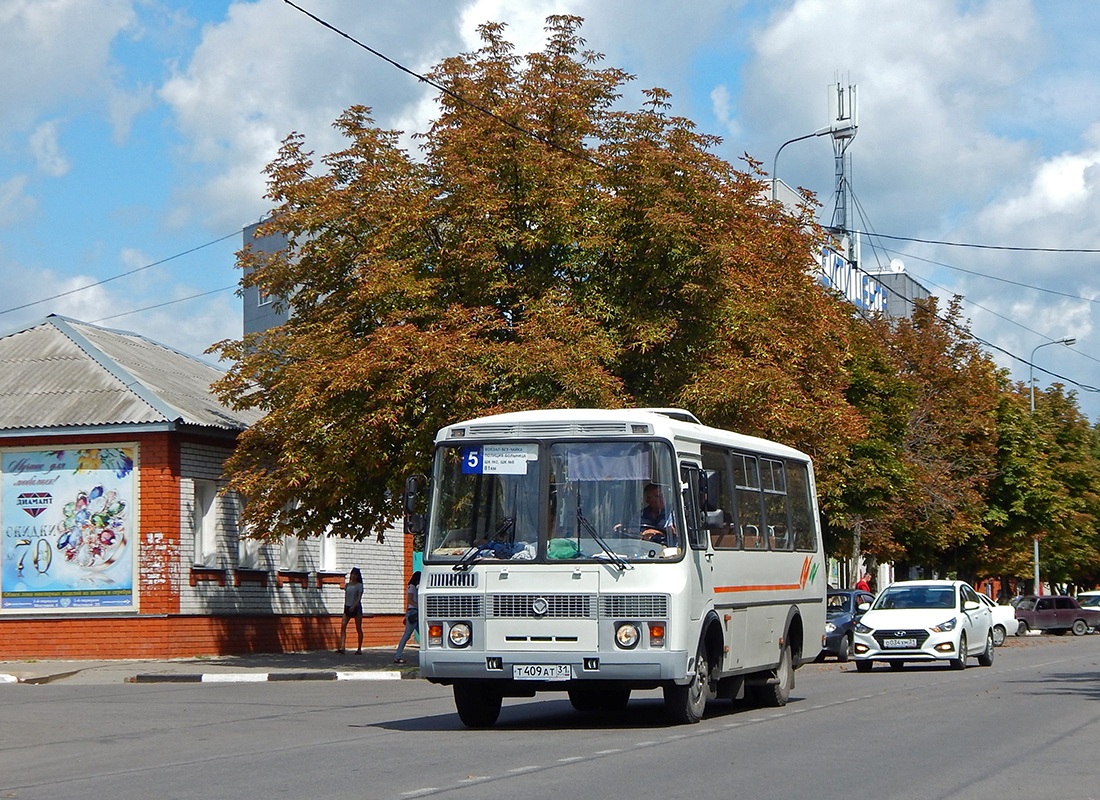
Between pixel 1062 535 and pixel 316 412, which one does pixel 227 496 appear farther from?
pixel 1062 535

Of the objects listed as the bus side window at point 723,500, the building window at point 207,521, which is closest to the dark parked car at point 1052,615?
the building window at point 207,521

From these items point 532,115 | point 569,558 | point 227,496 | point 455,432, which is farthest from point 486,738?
point 227,496

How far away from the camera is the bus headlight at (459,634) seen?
48.8ft

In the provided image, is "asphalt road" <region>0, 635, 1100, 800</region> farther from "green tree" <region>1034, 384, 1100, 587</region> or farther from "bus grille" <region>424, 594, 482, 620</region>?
"green tree" <region>1034, 384, 1100, 587</region>

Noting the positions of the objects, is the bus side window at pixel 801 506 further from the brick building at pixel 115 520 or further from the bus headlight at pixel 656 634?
the brick building at pixel 115 520

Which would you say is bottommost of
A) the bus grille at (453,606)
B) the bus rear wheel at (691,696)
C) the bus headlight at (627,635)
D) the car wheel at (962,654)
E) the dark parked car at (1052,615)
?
the dark parked car at (1052,615)

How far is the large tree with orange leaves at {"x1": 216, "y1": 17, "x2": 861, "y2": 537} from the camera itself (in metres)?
24.2

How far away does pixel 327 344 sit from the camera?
25531 mm

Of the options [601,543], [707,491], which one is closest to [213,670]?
[601,543]

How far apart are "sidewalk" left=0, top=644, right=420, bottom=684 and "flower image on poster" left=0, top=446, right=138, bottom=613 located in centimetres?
132

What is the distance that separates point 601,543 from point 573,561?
30cm

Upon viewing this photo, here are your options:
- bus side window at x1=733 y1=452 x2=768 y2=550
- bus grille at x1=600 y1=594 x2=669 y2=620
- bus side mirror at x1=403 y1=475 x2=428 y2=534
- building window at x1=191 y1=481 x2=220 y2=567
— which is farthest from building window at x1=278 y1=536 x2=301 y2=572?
bus grille at x1=600 y1=594 x2=669 y2=620

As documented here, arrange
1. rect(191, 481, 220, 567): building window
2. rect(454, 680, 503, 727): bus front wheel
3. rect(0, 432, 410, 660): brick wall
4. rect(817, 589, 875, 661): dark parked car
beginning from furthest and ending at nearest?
rect(817, 589, 875, 661): dark parked car
rect(191, 481, 220, 567): building window
rect(0, 432, 410, 660): brick wall
rect(454, 680, 503, 727): bus front wheel

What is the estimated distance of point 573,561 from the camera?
14695 millimetres
